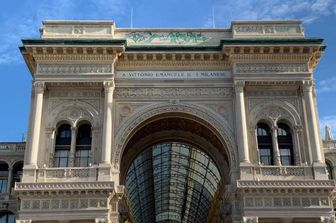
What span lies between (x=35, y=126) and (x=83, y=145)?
3.13 metres

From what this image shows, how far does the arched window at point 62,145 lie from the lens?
31559 mm

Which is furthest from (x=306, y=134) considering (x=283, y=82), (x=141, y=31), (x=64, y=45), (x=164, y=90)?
(x=64, y=45)

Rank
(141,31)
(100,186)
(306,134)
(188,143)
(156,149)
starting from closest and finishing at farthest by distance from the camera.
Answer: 1. (100,186)
2. (306,134)
3. (141,31)
4. (188,143)
5. (156,149)

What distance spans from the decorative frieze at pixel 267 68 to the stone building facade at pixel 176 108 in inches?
2.5

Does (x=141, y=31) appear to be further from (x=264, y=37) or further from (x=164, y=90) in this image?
(x=264, y=37)

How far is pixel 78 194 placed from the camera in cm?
2928

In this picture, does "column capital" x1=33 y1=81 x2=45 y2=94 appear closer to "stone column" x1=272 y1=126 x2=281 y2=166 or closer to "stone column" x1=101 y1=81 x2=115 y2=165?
"stone column" x1=101 y1=81 x2=115 y2=165

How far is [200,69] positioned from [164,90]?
2.75 m

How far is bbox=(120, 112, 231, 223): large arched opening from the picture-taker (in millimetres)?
35438

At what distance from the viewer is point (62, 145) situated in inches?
1259

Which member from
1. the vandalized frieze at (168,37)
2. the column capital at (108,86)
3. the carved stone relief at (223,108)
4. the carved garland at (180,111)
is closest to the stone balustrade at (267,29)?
the vandalized frieze at (168,37)

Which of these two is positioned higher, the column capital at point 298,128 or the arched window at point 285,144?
the column capital at point 298,128

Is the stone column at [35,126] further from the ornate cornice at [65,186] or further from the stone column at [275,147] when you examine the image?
the stone column at [275,147]

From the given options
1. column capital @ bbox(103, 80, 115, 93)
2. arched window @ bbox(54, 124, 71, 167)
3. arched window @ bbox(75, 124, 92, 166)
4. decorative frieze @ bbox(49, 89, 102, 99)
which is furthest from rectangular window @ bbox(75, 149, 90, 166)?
column capital @ bbox(103, 80, 115, 93)
